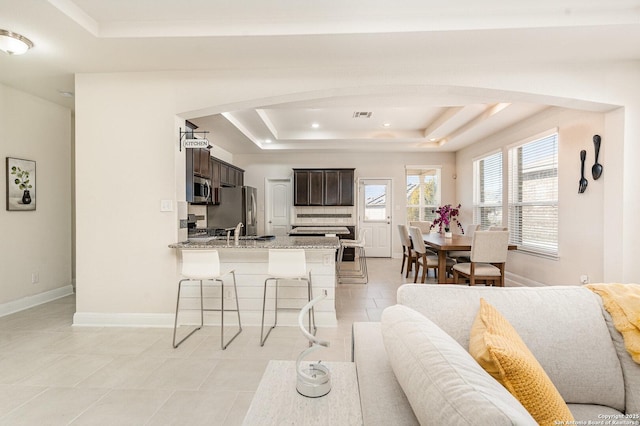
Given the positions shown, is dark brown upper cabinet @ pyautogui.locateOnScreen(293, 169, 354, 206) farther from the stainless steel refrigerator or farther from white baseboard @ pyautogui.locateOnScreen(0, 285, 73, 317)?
white baseboard @ pyautogui.locateOnScreen(0, 285, 73, 317)

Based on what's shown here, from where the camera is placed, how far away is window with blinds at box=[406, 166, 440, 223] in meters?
7.90

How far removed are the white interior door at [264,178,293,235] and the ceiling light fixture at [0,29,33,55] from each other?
5.40 m

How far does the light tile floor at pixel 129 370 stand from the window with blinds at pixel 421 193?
16.0 ft

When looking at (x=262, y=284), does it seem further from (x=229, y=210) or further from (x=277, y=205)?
(x=277, y=205)

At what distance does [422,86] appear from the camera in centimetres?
309

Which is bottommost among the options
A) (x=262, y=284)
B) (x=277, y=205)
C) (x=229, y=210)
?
(x=262, y=284)

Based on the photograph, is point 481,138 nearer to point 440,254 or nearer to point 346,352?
point 440,254

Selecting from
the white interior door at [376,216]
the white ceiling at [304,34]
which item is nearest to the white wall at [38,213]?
the white ceiling at [304,34]

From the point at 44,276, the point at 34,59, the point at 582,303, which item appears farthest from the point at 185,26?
the point at 44,276

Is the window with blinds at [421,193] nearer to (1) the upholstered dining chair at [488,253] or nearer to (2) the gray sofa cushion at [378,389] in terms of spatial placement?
(1) the upholstered dining chair at [488,253]

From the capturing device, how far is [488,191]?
608 centimetres

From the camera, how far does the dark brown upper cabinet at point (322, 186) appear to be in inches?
293

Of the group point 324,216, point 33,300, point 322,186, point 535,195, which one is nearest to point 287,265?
point 33,300

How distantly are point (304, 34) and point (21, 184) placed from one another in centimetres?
386
